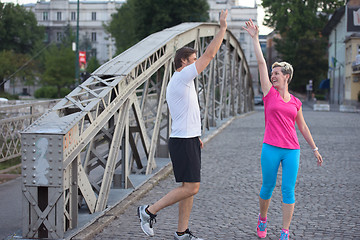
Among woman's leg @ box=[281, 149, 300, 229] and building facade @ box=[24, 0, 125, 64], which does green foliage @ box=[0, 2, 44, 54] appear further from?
building facade @ box=[24, 0, 125, 64]

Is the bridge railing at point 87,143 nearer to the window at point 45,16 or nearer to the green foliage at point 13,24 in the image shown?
the green foliage at point 13,24

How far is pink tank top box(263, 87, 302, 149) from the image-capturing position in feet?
19.0

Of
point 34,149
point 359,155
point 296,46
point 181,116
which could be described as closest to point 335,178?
point 359,155

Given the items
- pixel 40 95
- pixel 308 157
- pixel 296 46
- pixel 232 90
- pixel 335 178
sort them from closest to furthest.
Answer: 1. pixel 335 178
2. pixel 308 157
3. pixel 232 90
4. pixel 40 95
5. pixel 296 46

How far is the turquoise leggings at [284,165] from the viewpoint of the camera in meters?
5.78

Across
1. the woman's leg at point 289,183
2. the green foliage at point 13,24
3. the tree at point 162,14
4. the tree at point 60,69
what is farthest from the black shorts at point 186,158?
the tree at point 60,69

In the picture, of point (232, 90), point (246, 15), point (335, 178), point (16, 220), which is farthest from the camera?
point (246, 15)

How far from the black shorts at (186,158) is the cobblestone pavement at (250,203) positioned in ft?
2.79

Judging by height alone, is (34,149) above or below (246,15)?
below

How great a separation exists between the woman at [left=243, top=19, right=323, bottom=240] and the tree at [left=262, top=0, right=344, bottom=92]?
2685 inches

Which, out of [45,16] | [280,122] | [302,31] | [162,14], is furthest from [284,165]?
[45,16]

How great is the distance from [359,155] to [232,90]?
1263 centimetres

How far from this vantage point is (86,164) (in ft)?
23.5

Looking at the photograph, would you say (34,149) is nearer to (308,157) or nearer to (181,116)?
(181,116)
